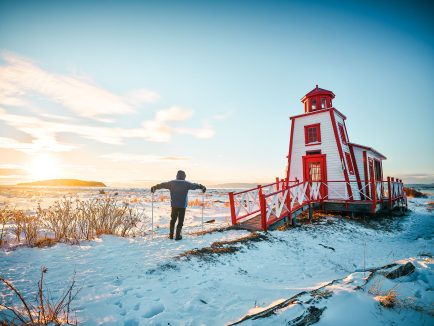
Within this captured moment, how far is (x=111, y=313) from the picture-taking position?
3.15 m

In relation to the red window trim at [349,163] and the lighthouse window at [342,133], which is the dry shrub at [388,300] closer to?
the red window trim at [349,163]

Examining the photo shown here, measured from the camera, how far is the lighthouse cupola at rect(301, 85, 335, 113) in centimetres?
1653

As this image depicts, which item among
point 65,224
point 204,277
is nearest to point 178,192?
point 204,277

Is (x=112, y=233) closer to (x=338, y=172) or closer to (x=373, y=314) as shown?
(x=373, y=314)

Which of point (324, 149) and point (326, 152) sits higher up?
point (324, 149)

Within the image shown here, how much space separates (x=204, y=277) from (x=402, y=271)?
3.76m

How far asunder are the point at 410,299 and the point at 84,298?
4.93 metres

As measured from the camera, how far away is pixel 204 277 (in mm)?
4457

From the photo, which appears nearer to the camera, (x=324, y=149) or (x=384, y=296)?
(x=384, y=296)

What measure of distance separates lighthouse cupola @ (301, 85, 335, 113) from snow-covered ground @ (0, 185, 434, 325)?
11.2m

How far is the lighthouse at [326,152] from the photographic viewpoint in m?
14.6

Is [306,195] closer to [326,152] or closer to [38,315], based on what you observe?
[326,152]

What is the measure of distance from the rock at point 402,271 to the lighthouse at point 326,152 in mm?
10003

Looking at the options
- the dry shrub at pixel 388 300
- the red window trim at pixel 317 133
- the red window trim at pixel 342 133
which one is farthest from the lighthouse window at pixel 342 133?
the dry shrub at pixel 388 300
